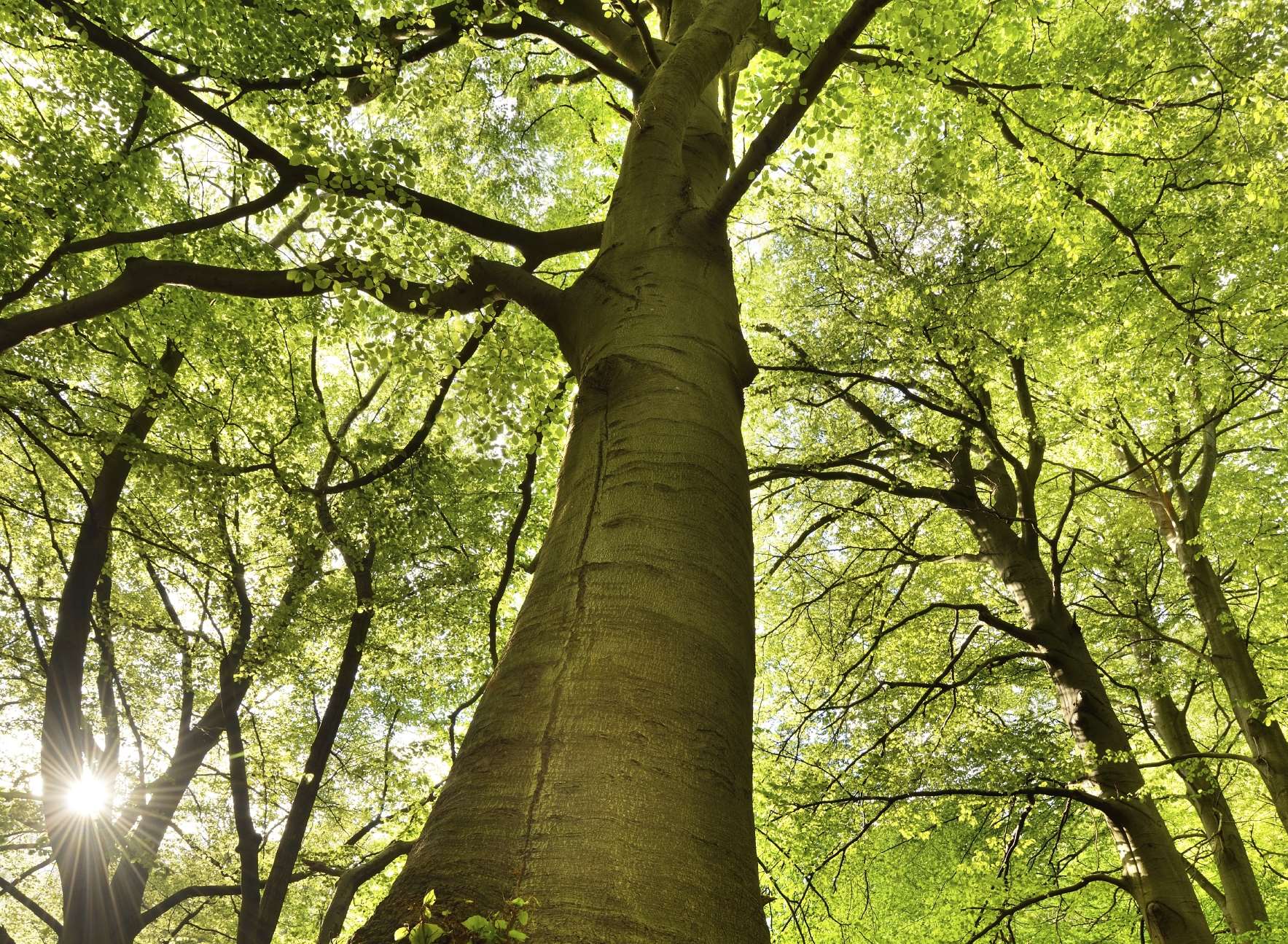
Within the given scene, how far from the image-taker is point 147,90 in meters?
6.66

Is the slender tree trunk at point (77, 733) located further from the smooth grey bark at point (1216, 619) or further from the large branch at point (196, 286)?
the smooth grey bark at point (1216, 619)

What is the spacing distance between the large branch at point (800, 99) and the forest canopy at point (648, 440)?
21 mm

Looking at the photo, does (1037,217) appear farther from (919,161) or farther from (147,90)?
(147,90)

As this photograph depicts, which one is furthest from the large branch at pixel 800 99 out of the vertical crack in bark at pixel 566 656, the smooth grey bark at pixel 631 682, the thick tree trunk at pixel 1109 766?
the thick tree trunk at pixel 1109 766

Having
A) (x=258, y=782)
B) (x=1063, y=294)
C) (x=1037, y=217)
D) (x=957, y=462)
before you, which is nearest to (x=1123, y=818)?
(x=957, y=462)

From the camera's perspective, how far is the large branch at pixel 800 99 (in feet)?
8.11

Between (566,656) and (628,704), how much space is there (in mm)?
193

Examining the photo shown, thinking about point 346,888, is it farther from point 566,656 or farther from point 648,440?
point 648,440

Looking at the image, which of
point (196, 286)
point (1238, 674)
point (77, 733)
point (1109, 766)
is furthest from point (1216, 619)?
point (77, 733)

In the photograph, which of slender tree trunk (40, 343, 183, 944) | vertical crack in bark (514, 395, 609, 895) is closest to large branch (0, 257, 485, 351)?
vertical crack in bark (514, 395, 609, 895)

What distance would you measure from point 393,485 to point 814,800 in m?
4.71

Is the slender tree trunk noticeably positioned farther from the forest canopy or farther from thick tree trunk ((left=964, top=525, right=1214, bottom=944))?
thick tree trunk ((left=964, top=525, right=1214, bottom=944))

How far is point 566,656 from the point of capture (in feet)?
4.80

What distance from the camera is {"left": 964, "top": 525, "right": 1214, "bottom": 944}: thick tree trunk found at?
4.55m
